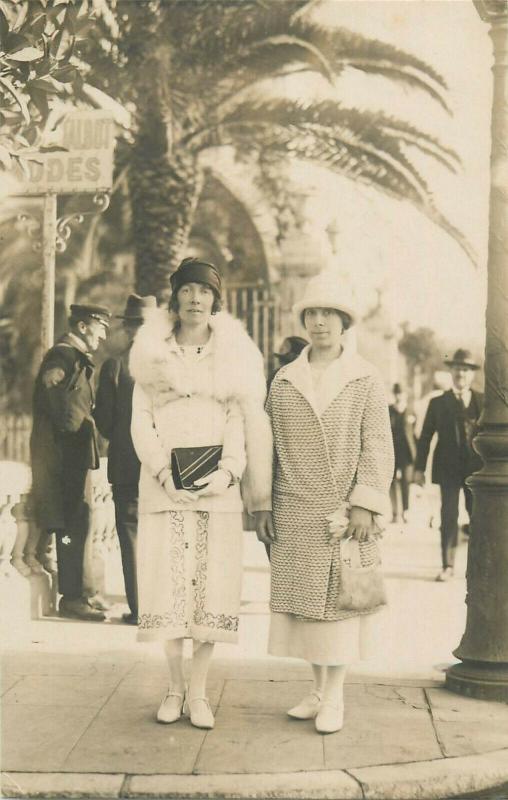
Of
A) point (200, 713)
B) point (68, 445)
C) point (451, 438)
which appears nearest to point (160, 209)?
point (68, 445)

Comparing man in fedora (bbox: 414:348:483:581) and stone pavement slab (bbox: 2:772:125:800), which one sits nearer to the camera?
stone pavement slab (bbox: 2:772:125:800)

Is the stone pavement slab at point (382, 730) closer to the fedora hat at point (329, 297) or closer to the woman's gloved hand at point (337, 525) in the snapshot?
the woman's gloved hand at point (337, 525)

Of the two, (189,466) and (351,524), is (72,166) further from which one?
(351,524)

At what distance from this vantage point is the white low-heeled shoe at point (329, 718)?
3941mm

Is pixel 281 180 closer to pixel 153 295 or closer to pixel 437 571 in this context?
pixel 153 295

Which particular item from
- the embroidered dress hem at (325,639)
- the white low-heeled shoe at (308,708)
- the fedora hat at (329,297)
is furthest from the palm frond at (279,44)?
the white low-heeled shoe at (308,708)

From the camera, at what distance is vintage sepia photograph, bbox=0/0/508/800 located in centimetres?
393

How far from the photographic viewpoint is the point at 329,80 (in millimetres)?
5422

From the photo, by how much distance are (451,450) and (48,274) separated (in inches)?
126

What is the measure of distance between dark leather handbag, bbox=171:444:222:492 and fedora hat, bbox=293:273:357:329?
0.76 meters

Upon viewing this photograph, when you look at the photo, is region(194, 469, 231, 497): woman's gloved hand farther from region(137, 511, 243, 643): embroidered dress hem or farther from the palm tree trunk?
the palm tree trunk

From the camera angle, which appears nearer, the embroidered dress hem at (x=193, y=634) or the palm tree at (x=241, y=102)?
the embroidered dress hem at (x=193, y=634)

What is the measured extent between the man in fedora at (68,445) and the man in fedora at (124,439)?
98mm

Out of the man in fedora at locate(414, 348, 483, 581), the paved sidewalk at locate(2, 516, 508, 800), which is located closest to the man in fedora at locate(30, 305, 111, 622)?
the paved sidewalk at locate(2, 516, 508, 800)
